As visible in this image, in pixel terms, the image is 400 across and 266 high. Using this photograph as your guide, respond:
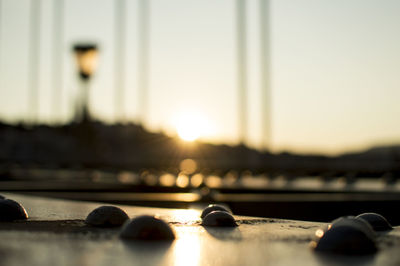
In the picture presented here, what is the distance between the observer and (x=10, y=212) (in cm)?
395

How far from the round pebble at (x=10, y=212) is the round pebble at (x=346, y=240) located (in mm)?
1979

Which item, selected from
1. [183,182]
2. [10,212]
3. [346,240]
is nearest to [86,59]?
[183,182]

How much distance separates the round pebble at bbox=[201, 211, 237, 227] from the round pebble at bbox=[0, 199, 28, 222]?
112cm

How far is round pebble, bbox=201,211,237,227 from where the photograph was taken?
12.4 ft

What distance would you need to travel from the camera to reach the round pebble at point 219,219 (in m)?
3.79

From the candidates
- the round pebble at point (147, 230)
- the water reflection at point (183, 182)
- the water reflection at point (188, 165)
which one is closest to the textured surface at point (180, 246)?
the round pebble at point (147, 230)

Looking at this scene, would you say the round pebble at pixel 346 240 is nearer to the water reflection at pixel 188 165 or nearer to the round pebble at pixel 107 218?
the round pebble at pixel 107 218

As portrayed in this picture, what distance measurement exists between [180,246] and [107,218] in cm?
88

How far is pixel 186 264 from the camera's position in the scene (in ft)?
7.80

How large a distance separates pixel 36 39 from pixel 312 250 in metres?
27.8

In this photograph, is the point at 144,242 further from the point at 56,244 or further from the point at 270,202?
the point at 270,202

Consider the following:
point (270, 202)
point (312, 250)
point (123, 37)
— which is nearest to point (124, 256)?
point (312, 250)

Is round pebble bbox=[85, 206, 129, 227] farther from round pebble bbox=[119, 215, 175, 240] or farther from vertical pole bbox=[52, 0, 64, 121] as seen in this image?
vertical pole bbox=[52, 0, 64, 121]

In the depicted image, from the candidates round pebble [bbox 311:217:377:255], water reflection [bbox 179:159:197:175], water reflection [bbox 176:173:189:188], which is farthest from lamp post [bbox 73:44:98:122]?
round pebble [bbox 311:217:377:255]
